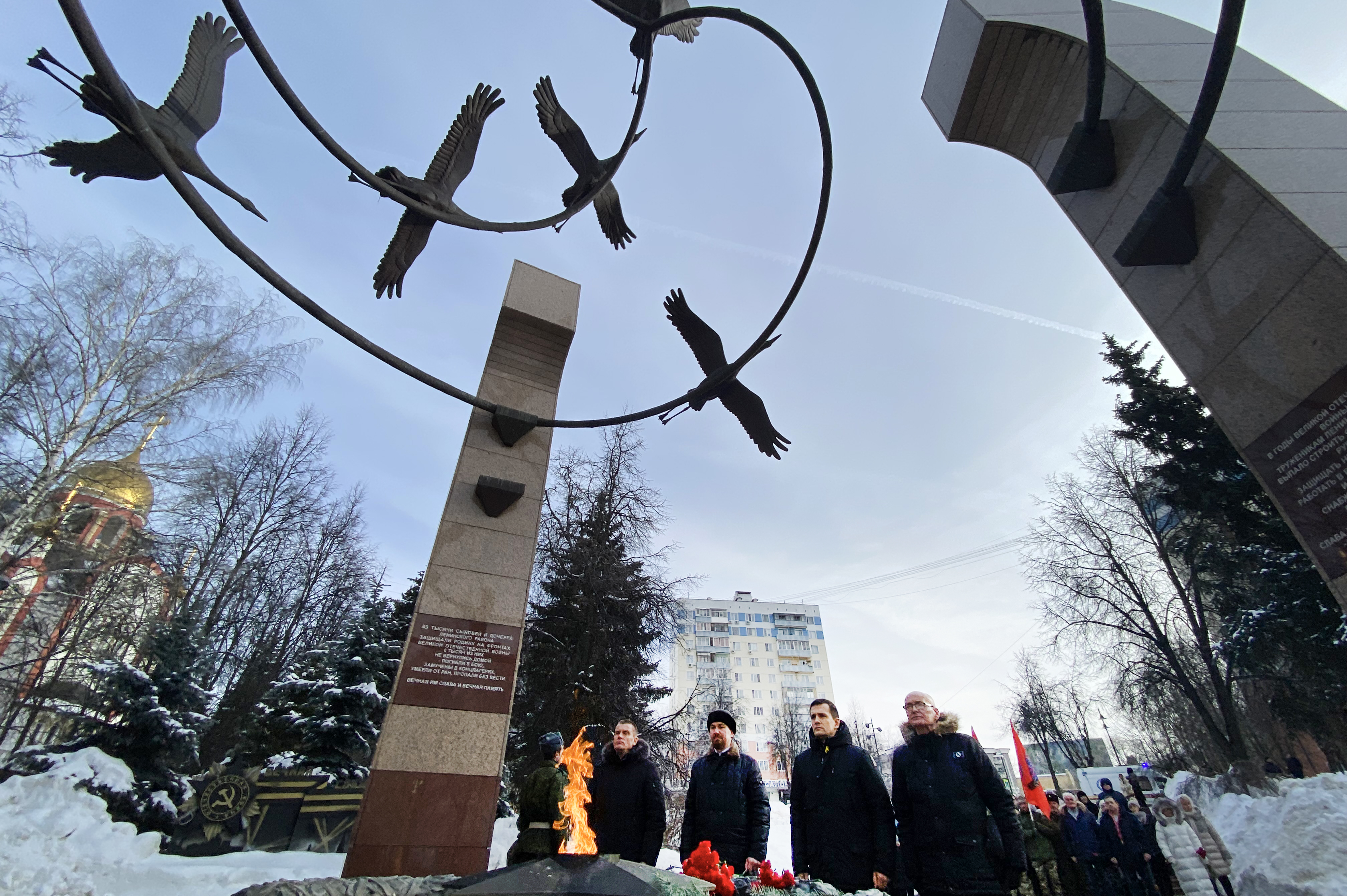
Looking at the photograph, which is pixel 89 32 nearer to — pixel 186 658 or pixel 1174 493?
pixel 186 658

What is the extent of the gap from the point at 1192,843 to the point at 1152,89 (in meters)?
9.21

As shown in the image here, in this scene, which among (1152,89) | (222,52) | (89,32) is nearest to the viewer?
(89,32)

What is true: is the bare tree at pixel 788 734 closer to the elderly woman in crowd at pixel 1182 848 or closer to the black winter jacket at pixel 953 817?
the elderly woman in crowd at pixel 1182 848

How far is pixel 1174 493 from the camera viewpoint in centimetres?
1789

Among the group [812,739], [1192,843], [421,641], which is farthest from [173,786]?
[1192,843]

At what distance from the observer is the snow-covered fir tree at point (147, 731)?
10.2 meters

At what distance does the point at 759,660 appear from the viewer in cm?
7388

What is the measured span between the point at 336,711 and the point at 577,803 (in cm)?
1278

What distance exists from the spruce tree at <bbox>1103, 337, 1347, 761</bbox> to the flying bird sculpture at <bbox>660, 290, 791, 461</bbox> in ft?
45.5

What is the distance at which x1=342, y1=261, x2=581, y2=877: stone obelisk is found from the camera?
4961mm

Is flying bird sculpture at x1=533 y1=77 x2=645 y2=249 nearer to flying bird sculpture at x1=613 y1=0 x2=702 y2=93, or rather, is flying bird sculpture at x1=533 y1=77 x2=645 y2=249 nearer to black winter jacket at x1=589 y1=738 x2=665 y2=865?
flying bird sculpture at x1=613 y1=0 x2=702 y2=93

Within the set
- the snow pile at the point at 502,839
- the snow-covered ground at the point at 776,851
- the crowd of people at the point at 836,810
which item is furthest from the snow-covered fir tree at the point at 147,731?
the crowd of people at the point at 836,810

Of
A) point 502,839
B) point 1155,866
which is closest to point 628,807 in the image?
point 502,839

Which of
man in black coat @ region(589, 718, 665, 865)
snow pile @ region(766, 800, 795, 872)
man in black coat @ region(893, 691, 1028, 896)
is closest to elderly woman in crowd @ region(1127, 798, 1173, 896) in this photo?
snow pile @ region(766, 800, 795, 872)
